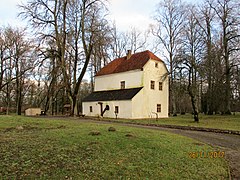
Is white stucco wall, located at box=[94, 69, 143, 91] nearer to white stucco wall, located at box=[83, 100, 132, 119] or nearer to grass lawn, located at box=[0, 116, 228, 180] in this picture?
white stucco wall, located at box=[83, 100, 132, 119]

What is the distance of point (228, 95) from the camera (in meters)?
31.4

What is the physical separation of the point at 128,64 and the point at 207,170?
95.0ft

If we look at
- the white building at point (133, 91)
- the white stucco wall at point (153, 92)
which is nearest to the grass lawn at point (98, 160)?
the white building at point (133, 91)

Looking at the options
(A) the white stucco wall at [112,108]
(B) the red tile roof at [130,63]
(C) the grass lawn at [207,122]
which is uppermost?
(B) the red tile roof at [130,63]

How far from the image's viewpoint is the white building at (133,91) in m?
30.5

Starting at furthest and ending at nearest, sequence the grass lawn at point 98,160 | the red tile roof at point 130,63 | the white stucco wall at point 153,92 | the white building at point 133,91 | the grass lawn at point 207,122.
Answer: the red tile roof at point 130,63 < the white stucco wall at point 153,92 < the white building at point 133,91 < the grass lawn at point 207,122 < the grass lawn at point 98,160

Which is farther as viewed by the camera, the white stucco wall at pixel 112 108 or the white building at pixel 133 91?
A: the white building at pixel 133 91

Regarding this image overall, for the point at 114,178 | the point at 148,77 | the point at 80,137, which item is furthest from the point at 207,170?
the point at 148,77

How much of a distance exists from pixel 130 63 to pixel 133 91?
584 cm

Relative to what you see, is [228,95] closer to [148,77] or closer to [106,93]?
[148,77]
